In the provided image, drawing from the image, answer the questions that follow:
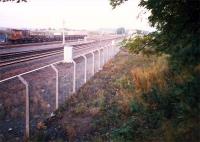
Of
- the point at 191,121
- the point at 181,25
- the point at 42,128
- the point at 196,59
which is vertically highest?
the point at 181,25

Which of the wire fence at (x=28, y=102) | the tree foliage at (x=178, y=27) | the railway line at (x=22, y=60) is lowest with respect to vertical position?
the wire fence at (x=28, y=102)

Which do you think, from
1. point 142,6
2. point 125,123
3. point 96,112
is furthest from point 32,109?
point 142,6

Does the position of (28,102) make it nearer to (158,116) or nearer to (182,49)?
(158,116)

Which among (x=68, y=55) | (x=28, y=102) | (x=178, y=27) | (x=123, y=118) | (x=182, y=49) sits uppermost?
(x=178, y=27)

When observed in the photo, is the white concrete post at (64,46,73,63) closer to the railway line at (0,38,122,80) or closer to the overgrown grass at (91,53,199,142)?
the railway line at (0,38,122,80)

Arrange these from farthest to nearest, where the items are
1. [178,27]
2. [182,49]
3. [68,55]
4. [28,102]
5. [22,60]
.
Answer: [22,60] < [68,55] < [28,102] < [178,27] < [182,49]

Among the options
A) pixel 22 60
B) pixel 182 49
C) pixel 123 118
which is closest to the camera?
pixel 182 49

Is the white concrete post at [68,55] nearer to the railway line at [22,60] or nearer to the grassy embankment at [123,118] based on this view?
the railway line at [22,60]

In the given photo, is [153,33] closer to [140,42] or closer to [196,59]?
[140,42]

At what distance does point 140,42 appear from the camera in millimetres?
8781

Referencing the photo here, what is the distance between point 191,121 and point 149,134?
1.08m

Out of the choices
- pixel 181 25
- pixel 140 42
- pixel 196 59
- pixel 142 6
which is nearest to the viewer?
pixel 196 59

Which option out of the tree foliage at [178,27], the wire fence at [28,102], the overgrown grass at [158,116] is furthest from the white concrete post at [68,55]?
the tree foliage at [178,27]

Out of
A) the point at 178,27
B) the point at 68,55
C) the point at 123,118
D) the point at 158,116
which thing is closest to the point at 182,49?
the point at 178,27
